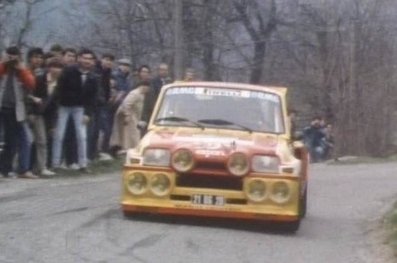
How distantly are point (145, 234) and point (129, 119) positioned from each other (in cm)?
946

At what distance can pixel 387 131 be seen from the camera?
5284 centimetres

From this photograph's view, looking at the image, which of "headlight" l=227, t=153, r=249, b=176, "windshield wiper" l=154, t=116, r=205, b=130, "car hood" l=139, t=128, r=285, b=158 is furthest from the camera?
"windshield wiper" l=154, t=116, r=205, b=130

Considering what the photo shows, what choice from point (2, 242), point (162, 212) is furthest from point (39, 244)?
point (162, 212)

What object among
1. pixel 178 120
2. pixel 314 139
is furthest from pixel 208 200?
pixel 314 139

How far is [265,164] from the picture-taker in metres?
15.5

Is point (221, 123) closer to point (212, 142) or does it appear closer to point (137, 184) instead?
point (212, 142)

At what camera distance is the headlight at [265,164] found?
15461mm

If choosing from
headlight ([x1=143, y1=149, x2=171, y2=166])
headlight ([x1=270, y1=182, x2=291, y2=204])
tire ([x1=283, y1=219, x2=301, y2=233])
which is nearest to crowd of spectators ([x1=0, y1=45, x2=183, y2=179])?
headlight ([x1=143, y1=149, x2=171, y2=166])

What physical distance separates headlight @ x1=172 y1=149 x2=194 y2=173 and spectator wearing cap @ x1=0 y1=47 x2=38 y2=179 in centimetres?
494

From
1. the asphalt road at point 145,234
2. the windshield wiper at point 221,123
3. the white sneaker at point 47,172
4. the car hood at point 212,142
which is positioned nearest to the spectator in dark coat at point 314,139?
the white sneaker at point 47,172

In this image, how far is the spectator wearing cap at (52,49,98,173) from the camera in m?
20.8

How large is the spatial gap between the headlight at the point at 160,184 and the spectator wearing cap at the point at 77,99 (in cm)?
556

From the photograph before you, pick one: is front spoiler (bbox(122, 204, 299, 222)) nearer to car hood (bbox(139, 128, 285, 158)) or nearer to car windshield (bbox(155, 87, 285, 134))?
car hood (bbox(139, 128, 285, 158))

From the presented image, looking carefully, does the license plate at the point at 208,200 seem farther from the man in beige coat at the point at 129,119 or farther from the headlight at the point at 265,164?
the man in beige coat at the point at 129,119
